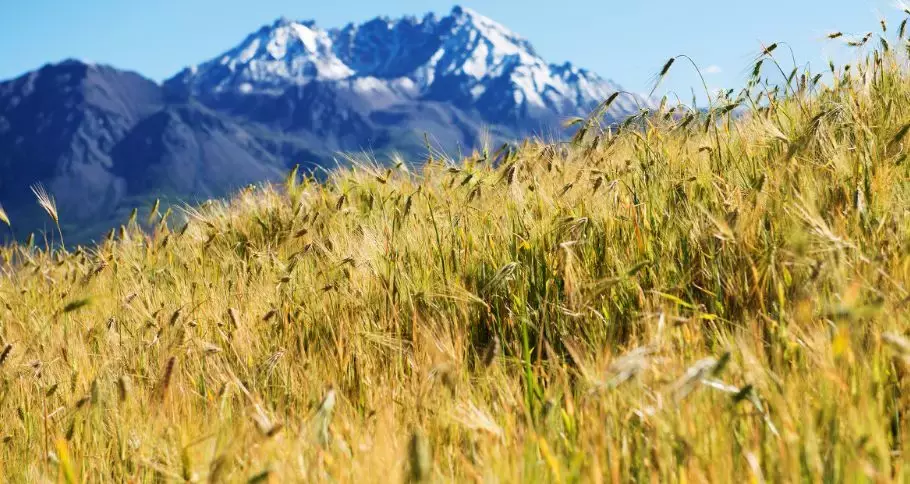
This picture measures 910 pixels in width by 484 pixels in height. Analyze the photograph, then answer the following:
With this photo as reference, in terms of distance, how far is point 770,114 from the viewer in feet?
10.9

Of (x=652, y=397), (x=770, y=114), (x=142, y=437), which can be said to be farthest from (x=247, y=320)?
(x=770, y=114)

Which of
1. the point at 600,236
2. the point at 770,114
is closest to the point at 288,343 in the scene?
the point at 600,236

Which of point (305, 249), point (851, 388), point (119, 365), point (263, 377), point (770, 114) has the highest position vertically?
point (770, 114)

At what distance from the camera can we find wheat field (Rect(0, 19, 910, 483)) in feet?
4.25

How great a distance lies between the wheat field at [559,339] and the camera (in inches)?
51.0

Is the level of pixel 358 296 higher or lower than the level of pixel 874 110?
lower

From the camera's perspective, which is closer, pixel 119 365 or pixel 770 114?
pixel 119 365

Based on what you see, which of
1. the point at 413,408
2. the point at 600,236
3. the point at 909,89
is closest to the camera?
the point at 413,408

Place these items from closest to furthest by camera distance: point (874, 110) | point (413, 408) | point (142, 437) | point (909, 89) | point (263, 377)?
point (413, 408) → point (142, 437) → point (263, 377) → point (874, 110) → point (909, 89)

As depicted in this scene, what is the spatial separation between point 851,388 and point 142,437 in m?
1.76

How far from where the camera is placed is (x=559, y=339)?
2.21 metres

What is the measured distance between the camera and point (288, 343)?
2.51 m

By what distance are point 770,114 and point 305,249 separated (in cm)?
234

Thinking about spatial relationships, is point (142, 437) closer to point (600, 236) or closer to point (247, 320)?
point (247, 320)
